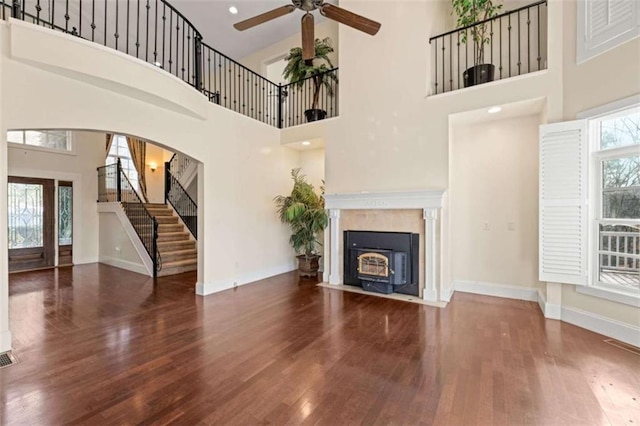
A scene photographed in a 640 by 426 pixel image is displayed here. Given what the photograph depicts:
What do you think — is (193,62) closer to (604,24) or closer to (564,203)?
(604,24)

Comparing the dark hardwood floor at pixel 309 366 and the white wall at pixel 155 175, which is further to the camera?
the white wall at pixel 155 175

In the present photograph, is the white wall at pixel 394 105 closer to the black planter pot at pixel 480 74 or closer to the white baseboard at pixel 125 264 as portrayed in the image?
the black planter pot at pixel 480 74

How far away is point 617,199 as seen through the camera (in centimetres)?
337

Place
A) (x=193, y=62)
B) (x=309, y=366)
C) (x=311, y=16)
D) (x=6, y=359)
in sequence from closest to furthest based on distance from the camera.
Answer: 1. (x=309, y=366)
2. (x=6, y=359)
3. (x=311, y=16)
4. (x=193, y=62)

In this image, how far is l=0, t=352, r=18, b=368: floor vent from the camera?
262 cm

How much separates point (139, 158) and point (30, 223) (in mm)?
3646

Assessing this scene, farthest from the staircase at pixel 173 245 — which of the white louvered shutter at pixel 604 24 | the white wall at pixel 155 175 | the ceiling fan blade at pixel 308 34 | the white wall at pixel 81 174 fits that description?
the white louvered shutter at pixel 604 24

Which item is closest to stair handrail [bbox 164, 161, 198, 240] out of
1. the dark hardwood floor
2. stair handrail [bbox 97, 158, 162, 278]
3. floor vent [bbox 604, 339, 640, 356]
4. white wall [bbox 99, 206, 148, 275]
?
stair handrail [bbox 97, 158, 162, 278]

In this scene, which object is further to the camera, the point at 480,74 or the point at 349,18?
the point at 480,74

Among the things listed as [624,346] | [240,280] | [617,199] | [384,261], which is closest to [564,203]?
[617,199]

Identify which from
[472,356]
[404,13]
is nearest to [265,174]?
[404,13]

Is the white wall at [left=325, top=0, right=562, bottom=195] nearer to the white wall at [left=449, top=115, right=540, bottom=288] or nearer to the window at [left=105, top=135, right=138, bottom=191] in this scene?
the white wall at [left=449, top=115, right=540, bottom=288]

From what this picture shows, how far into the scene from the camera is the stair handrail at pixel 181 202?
26.7ft

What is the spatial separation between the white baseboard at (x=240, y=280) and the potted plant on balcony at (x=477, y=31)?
4990 mm
